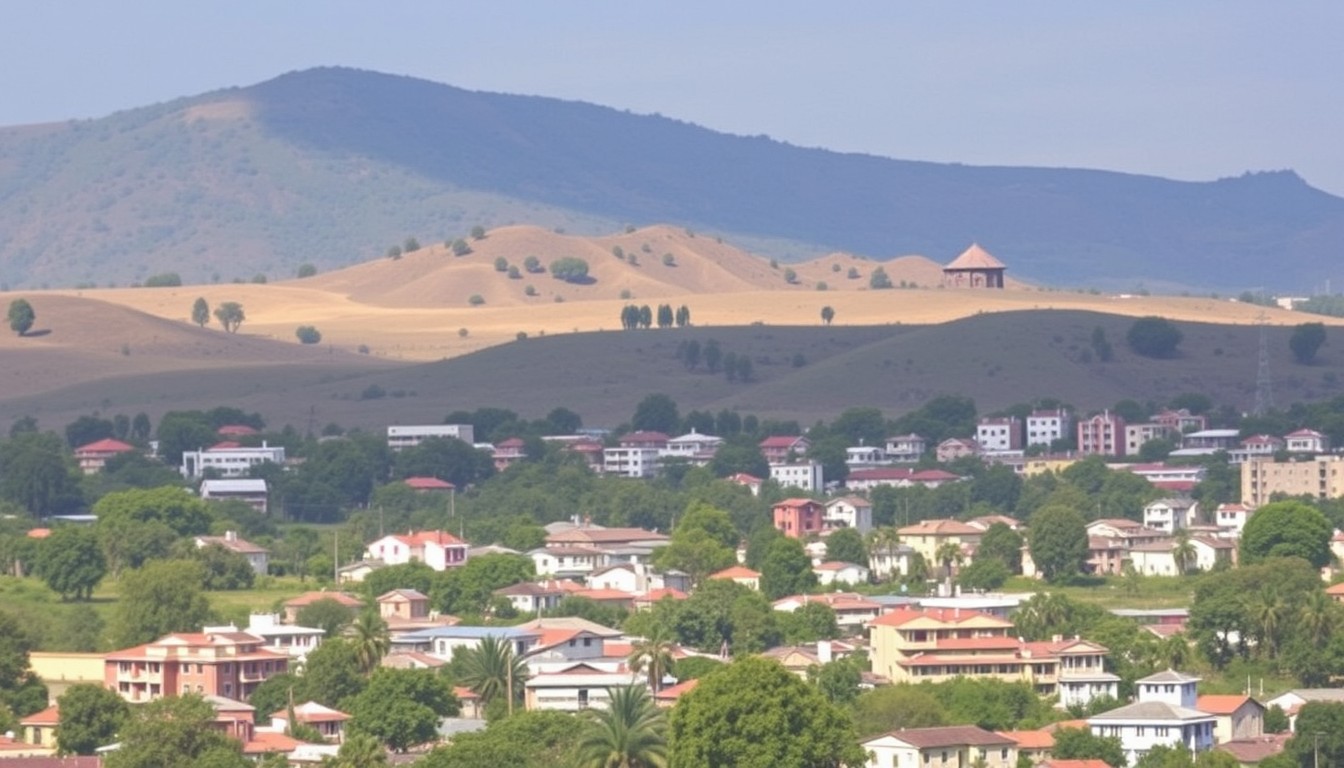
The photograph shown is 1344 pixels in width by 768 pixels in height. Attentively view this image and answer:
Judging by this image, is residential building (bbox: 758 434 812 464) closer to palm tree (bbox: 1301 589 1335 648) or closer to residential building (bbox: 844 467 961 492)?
residential building (bbox: 844 467 961 492)

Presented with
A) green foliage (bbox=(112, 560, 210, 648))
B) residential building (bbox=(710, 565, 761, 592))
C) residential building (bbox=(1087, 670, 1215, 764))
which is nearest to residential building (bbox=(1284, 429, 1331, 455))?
residential building (bbox=(710, 565, 761, 592))

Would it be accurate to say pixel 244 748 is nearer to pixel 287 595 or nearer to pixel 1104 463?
pixel 287 595

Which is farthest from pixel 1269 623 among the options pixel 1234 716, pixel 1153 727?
pixel 1153 727

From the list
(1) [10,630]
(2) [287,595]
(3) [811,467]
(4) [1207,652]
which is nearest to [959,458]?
(3) [811,467]

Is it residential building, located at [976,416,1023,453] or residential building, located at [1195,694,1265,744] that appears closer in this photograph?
residential building, located at [1195,694,1265,744]

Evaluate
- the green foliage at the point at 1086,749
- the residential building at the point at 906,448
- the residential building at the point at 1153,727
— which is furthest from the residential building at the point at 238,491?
the green foliage at the point at 1086,749

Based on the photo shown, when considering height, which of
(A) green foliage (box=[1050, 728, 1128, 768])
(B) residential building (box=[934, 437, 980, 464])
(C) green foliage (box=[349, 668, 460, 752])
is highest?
(B) residential building (box=[934, 437, 980, 464])

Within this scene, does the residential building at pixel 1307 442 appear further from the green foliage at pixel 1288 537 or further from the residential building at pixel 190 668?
the residential building at pixel 190 668
